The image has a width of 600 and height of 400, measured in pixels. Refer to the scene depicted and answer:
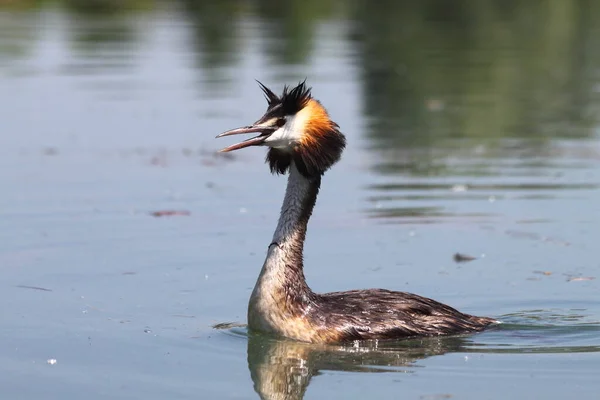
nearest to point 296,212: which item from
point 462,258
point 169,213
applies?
point 462,258

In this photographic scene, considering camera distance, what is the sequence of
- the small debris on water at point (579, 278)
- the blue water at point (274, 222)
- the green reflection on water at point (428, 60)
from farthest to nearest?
the green reflection on water at point (428, 60) → the small debris on water at point (579, 278) → the blue water at point (274, 222)

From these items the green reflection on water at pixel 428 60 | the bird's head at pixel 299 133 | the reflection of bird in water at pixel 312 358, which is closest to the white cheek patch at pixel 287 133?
the bird's head at pixel 299 133

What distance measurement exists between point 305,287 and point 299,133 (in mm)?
1248

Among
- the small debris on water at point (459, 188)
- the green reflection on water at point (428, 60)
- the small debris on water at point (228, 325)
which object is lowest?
the small debris on water at point (228, 325)

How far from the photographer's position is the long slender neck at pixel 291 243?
1089cm

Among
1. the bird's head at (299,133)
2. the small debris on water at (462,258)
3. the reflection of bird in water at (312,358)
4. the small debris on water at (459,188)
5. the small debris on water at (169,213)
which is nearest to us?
the reflection of bird in water at (312,358)

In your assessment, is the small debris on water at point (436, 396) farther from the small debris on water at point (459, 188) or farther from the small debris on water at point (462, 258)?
the small debris on water at point (459, 188)

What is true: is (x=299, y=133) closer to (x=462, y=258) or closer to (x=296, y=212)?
(x=296, y=212)

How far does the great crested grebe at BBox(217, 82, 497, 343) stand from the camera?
10734mm

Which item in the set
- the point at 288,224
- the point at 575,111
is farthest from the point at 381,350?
the point at 575,111

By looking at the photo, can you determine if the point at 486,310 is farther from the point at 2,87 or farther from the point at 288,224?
the point at 2,87

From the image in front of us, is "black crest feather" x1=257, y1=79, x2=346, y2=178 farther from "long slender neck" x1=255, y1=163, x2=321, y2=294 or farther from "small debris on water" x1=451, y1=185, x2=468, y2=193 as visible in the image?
"small debris on water" x1=451, y1=185, x2=468, y2=193

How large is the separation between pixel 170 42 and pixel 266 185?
20.0 meters

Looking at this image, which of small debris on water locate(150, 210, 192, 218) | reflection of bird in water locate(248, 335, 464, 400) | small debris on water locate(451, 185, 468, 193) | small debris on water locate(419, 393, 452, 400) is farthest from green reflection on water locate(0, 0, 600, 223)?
small debris on water locate(419, 393, 452, 400)
